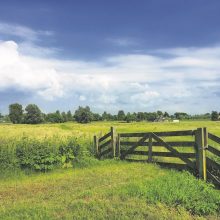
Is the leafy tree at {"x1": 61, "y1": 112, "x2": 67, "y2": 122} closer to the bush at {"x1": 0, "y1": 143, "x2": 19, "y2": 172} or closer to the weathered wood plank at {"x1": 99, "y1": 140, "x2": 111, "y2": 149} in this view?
the weathered wood plank at {"x1": 99, "y1": 140, "x2": 111, "y2": 149}

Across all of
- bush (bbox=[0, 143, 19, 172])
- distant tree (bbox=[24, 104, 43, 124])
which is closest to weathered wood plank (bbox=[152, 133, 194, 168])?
bush (bbox=[0, 143, 19, 172])

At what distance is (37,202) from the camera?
936 centimetres

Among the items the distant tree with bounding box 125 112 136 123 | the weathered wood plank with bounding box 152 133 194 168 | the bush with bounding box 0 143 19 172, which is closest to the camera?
the weathered wood plank with bounding box 152 133 194 168

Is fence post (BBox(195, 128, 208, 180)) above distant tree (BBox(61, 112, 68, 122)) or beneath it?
beneath

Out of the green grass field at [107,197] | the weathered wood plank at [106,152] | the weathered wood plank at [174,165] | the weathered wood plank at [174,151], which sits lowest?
the green grass field at [107,197]

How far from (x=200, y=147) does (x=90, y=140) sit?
8402 mm

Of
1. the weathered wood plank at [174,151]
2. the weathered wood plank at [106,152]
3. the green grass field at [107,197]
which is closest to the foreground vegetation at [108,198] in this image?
the green grass field at [107,197]

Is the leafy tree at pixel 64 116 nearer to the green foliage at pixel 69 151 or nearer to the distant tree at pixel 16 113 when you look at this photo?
the distant tree at pixel 16 113

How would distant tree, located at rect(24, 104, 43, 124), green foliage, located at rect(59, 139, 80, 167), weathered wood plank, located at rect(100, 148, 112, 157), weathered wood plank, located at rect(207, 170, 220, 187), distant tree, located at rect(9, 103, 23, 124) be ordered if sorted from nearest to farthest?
weathered wood plank, located at rect(207, 170, 220, 187), green foliage, located at rect(59, 139, 80, 167), weathered wood plank, located at rect(100, 148, 112, 157), distant tree, located at rect(24, 104, 43, 124), distant tree, located at rect(9, 103, 23, 124)

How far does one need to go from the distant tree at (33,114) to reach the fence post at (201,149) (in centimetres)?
14375

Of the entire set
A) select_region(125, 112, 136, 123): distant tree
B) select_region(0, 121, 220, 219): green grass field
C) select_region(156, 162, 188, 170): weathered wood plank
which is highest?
select_region(125, 112, 136, 123): distant tree

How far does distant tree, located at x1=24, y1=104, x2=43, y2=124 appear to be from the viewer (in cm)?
15300

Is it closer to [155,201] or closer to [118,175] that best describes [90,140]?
[118,175]

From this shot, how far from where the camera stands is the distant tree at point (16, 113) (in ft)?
522
